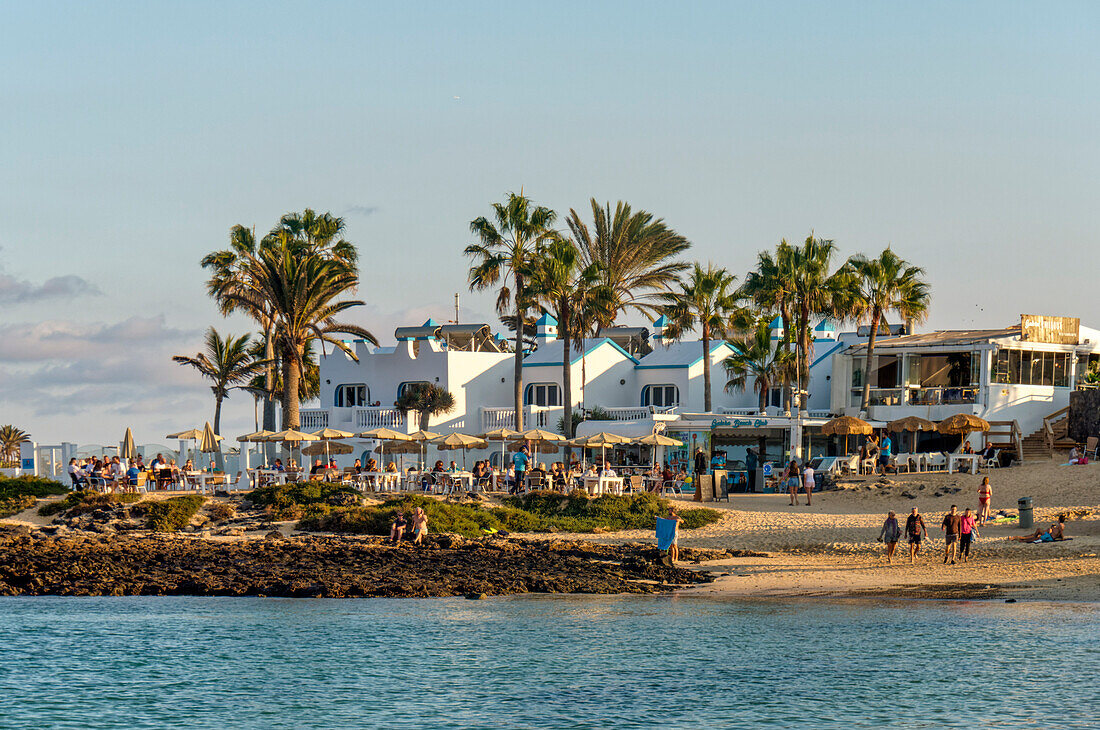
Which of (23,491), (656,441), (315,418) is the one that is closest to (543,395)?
(315,418)

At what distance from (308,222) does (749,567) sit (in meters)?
30.1

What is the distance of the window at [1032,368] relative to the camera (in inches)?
1849

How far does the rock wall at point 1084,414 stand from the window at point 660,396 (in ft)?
51.6

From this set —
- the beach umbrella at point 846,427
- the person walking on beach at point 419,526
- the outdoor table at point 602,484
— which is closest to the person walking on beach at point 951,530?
the outdoor table at point 602,484

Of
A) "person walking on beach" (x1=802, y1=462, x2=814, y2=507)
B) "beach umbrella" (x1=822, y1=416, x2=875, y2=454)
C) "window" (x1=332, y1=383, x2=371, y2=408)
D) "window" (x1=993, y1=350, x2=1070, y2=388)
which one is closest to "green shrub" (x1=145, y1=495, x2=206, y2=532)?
"window" (x1=332, y1=383, x2=371, y2=408)

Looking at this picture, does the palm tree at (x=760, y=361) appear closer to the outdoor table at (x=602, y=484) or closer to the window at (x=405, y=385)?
the outdoor table at (x=602, y=484)

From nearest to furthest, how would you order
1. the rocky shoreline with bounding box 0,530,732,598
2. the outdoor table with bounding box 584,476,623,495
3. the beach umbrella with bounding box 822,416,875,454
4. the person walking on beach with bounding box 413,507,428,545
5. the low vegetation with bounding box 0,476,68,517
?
the rocky shoreline with bounding box 0,530,732,598 → the person walking on beach with bounding box 413,507,428,545 → the low vegetation with bounding box 0,476,68,517 → the outdoor table with bounding box 584,476,623,495 → the beach umbrella with bounding box 822,416,875,454

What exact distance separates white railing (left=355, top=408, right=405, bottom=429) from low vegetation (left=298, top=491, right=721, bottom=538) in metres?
12.3

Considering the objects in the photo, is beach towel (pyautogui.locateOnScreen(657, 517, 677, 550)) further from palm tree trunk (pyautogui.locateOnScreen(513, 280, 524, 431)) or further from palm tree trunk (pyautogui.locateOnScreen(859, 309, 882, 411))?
palm tree trunk (pyautogui.locateOnScreen(859, 309, 882, 411))

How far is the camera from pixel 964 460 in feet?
135

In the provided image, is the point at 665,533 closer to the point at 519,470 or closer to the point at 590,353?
the point at 519,470

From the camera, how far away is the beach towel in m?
29.6

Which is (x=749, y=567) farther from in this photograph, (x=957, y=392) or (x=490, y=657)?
(x=957, y=392)

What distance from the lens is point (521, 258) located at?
46.3 m
